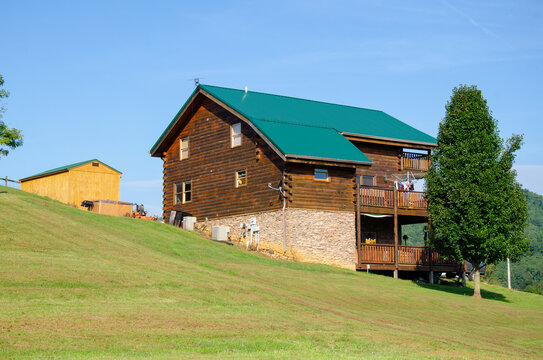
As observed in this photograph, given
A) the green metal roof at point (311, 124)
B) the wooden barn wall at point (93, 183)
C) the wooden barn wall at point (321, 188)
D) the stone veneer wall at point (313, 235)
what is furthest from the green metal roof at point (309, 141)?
the wooden barn wall at point (93, 183)

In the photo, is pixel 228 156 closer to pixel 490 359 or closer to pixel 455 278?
pixel 455 278

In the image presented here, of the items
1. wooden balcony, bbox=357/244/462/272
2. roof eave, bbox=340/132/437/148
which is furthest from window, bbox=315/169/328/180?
wooden balcony, bbox=357/244/462/272

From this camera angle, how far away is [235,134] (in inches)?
1592

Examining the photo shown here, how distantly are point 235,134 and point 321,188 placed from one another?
647cm

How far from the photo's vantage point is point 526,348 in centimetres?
2092

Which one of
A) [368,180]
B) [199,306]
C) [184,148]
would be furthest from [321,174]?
[199,306]

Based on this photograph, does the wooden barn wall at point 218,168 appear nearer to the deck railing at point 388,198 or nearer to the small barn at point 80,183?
the small barn at point 80,183

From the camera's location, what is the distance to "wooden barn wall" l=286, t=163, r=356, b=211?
120ft

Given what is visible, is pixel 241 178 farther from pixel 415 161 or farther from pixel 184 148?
pixel 415 161

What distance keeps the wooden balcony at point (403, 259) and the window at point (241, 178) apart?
7548mm

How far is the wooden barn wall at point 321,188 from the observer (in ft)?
120

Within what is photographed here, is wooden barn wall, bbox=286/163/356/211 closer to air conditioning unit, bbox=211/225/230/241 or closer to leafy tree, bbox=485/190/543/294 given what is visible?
air conditioning unit, bbox=211/225/230/241

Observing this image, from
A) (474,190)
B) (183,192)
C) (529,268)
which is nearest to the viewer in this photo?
(474,190)

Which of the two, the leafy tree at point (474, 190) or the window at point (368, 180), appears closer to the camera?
the leafy tree at point (474, 190)
